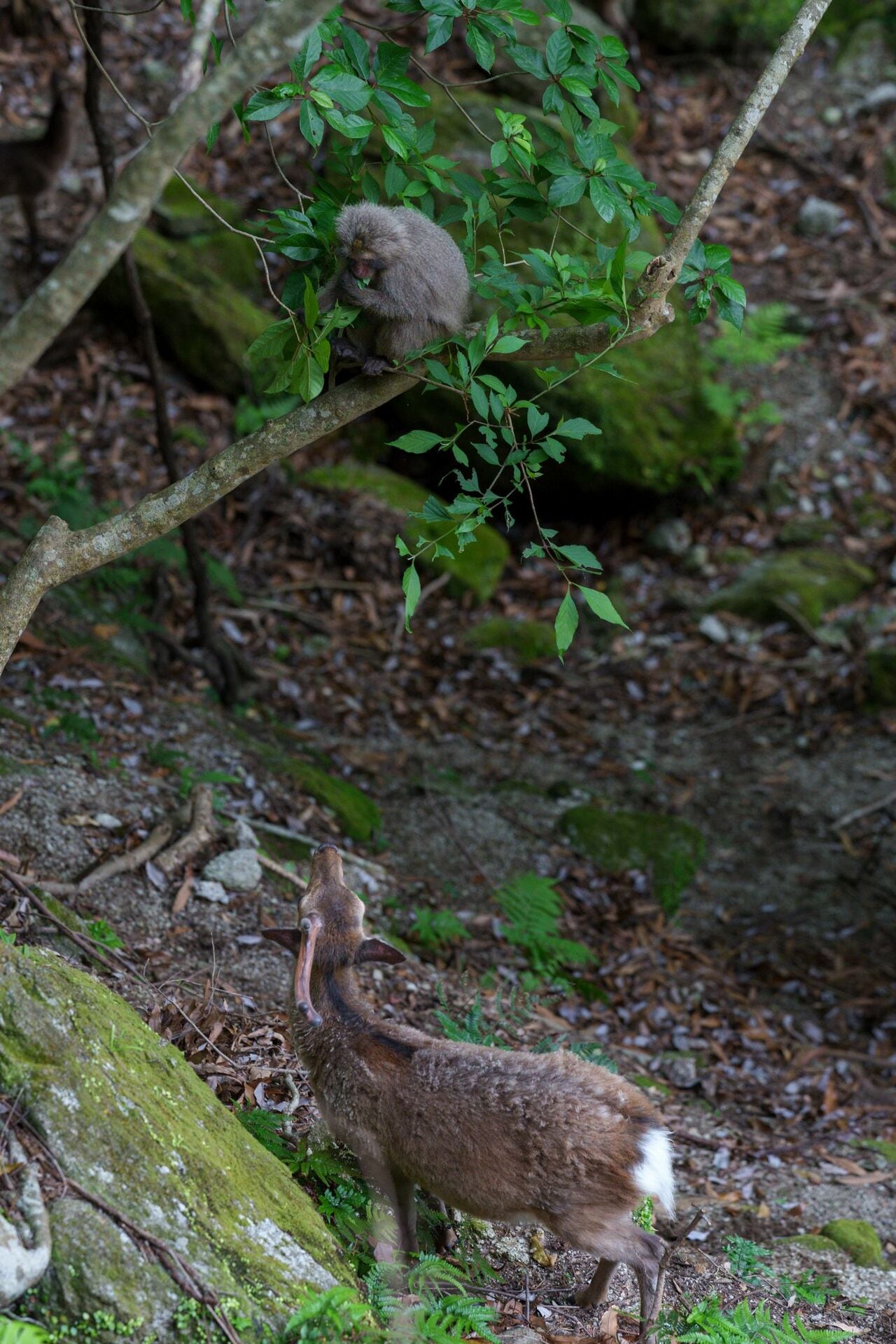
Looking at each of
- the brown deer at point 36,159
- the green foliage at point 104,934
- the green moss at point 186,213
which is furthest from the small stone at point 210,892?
the green moss at point 186,213

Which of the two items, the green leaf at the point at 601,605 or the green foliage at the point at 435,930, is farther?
the green foliage at the point at 435,930

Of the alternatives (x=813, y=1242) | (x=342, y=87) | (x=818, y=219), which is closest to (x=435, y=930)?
(x=813, y=1242)

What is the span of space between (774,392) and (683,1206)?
8.85 m

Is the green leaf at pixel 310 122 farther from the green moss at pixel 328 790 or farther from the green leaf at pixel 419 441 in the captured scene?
the green moss at pixel 328 790

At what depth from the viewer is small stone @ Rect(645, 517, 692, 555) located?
10.9 meters

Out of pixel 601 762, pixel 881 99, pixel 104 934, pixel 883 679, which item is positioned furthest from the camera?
pixel 881 99

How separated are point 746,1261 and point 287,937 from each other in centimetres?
208

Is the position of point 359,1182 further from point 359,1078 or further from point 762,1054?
point 762,1054

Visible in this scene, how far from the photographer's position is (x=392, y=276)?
14.8 ft

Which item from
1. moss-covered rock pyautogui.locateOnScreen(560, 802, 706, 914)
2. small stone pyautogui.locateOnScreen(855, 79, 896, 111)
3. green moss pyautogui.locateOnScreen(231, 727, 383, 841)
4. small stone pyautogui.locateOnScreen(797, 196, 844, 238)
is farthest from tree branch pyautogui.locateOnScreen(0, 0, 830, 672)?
small stone pyautogui.locateOnScreen(855, 79, 896, 111)

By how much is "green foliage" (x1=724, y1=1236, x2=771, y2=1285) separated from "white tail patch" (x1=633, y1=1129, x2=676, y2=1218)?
2.59 feet

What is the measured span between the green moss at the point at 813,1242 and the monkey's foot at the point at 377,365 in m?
3.86

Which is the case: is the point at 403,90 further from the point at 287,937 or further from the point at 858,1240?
the point at 858,1240

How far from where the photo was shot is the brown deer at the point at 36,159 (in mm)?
9609
